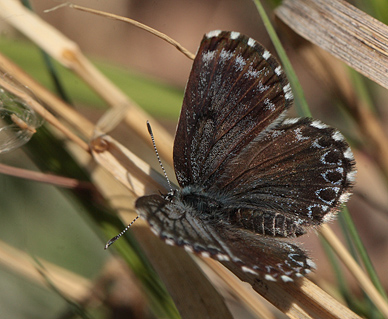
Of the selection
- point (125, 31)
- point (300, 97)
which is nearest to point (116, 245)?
point (300, 97)

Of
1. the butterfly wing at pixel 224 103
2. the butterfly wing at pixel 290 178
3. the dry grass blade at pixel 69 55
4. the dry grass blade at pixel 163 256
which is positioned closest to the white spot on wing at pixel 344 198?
the butterfly wing at pixel 290 178

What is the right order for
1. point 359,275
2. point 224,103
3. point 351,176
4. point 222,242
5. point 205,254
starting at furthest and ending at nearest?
point 224,103 < point 351,176 < point 359,275 < point 222,242 < point 205,254

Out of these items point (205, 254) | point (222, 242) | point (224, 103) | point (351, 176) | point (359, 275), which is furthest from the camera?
point (224, 103)

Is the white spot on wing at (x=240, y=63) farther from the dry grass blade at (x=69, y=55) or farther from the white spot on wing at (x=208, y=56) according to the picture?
the dry grass blade at (x=69, y=55)

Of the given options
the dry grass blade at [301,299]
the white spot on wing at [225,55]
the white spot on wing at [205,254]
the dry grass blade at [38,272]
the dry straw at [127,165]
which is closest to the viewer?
the white spot on wing at [205,254]

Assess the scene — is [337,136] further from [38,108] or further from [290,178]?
[38,108]

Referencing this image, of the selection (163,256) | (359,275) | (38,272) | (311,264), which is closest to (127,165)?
(163,256)

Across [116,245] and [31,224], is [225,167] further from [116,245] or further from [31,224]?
[31,224]
